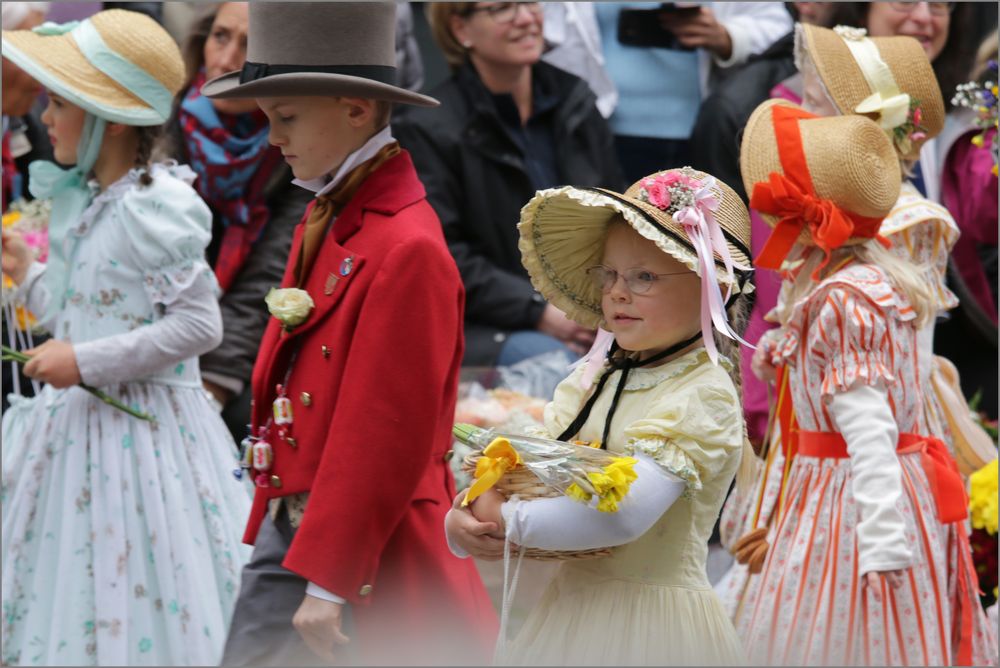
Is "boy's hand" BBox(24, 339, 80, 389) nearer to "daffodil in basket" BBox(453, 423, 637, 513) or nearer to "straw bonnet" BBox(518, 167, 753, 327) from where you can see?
"straw bonnet" BBox(518, 167, 753, 327)

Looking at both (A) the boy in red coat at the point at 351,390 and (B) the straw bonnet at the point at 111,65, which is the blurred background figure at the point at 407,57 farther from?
(A) the boy in red coat at the point at 351,390

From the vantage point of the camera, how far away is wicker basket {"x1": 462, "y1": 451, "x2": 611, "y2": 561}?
318 centimetres

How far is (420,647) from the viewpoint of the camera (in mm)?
3754

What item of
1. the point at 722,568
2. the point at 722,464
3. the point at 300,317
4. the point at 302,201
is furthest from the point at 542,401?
the point at 722,464

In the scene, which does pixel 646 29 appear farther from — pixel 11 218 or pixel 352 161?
pixel 352 161

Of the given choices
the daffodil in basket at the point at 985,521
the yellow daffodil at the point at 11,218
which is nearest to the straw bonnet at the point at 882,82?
the daffodil in basket at the point at 985,521

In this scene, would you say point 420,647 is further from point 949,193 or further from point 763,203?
point 949,193

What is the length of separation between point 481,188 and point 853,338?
2.72 metres

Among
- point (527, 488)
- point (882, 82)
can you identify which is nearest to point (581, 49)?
point (882, 82)

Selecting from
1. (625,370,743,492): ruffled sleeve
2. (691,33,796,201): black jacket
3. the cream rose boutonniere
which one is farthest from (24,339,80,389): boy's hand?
(691,33,796,201): black jacket

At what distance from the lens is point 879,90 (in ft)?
16.3

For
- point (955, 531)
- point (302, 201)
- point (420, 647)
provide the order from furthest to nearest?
point (302, 201) < point (955, 531) < point (420, 647)

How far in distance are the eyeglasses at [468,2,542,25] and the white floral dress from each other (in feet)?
7.35

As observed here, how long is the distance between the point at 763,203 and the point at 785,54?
110 inches
